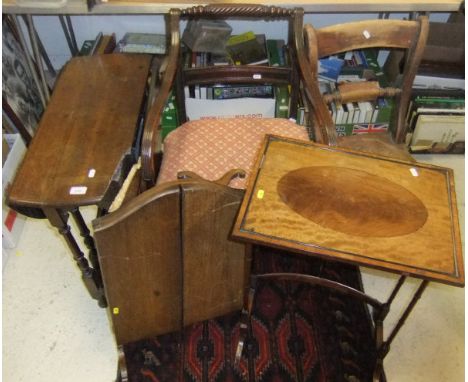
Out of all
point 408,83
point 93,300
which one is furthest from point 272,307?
point 408,83

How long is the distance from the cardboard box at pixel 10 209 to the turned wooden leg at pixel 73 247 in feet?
1.73

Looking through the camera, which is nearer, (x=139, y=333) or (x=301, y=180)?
(x=301, y=180)

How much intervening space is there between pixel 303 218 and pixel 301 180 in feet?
0.48

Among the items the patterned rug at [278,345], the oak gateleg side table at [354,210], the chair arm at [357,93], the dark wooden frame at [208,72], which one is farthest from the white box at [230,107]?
the oak gateleg side table at [354,210]

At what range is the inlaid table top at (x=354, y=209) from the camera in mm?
1087

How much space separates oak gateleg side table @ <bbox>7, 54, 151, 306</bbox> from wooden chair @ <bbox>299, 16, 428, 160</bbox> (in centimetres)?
66

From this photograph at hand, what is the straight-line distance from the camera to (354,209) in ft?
3.92

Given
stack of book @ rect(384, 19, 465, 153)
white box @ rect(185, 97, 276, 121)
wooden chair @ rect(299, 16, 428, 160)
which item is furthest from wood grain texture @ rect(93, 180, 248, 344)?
stack of book @ rect(384, 19, 465, 153)

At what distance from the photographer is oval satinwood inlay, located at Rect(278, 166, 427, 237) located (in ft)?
Result: 3.79

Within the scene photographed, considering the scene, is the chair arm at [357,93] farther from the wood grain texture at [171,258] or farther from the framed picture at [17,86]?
the framed picture at [17,86]

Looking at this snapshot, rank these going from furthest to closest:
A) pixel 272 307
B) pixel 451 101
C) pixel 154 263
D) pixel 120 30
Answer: pixel 120 30 < pixel 451 101 < pixel 272 307 < pixel 154 263

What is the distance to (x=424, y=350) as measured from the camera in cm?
182

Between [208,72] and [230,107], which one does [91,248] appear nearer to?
[208,72]

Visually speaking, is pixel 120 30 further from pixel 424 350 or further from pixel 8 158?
pixel 424 350
